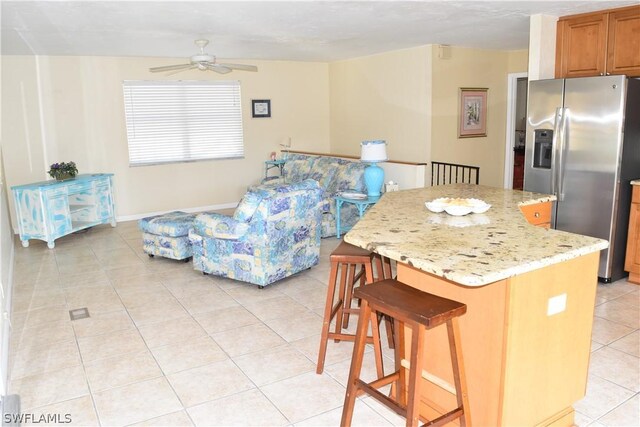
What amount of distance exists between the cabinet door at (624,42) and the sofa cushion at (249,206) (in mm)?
3244

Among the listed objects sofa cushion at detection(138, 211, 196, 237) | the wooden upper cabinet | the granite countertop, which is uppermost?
the wooden upper cabinet

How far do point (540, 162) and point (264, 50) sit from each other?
390cm

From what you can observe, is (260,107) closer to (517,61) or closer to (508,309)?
(517,61)

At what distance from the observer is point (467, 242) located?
89.6 inches

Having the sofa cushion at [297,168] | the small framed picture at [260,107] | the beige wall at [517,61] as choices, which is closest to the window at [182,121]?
the small framed picture at [260,107]

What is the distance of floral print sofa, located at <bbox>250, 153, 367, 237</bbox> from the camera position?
610 cm

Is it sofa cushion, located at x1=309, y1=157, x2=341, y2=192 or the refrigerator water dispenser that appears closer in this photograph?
the refrigerator water dispenser

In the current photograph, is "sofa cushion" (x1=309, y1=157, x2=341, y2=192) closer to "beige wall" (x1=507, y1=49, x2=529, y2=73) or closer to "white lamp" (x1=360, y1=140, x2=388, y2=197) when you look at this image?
"white lamp" (x1=360, y1=140, x2=388, y2=197)

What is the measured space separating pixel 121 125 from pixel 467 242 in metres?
6.19

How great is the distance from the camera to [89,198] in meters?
6.61

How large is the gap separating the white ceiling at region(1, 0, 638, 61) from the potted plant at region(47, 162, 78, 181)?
1397 mm

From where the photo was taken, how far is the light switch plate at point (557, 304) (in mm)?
2146

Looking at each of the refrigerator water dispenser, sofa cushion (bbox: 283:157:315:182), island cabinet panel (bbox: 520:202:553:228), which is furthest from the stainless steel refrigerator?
sofa cushion (bbox: 283:157:315:182)

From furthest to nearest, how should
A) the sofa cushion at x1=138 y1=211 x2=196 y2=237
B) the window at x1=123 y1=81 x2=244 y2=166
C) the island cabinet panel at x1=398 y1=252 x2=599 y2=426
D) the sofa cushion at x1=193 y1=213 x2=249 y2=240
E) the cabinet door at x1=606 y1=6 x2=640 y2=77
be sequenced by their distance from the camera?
the window at x1=123 y1=81 x2=244 y2=166
the sofa cushion at x1=138 y1=211 x2=196 y2=237
the sofa cushion at x1=193 y1=213 x2=249 y2=240
the cabinet door at x1=606 y1=6 x2=640 y2=77
the island cabinet panel at x1=398 y1=252 x2=599 y2=426
